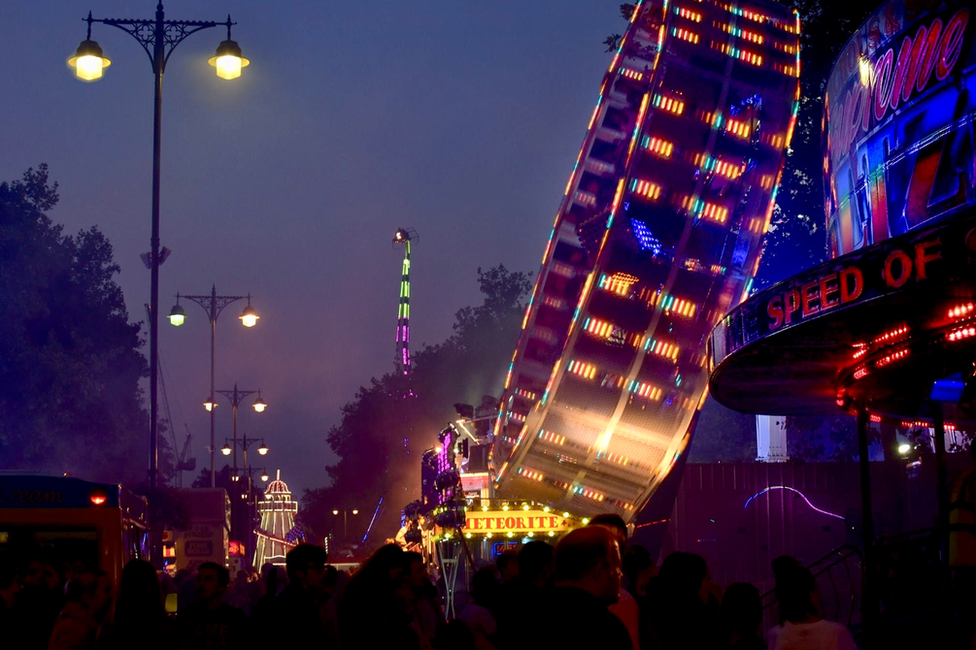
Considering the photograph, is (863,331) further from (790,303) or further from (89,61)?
(89,61)

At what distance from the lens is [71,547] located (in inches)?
669

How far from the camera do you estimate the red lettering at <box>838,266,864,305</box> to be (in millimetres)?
10602

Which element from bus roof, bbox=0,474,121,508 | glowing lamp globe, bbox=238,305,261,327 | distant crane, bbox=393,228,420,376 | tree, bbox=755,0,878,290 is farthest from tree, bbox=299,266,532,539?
bus roof, bbox=0,474,121,508

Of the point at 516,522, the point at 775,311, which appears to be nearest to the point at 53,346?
the point at 516,522

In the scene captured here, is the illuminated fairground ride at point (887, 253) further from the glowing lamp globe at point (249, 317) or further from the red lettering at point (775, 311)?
the glowing lamp globe at point (249, 317)

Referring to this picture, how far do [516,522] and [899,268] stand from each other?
1894 centimetres

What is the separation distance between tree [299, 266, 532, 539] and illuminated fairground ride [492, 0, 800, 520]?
57.7 meters

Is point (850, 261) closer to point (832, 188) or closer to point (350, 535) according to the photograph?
point (832, 188)

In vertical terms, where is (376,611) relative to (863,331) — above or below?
below

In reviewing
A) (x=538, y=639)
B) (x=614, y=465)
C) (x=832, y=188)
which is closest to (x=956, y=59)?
(x=832, y=188)

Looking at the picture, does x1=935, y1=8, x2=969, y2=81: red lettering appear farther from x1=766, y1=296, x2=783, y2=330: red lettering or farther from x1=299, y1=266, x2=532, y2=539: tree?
x1=299, y1=266, x2=532, y2=539: tree

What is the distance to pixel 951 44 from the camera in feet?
38.4

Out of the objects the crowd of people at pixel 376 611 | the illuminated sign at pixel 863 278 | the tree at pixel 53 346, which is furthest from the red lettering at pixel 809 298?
the tree at pixel 53 346

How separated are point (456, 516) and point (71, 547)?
36.3ft
